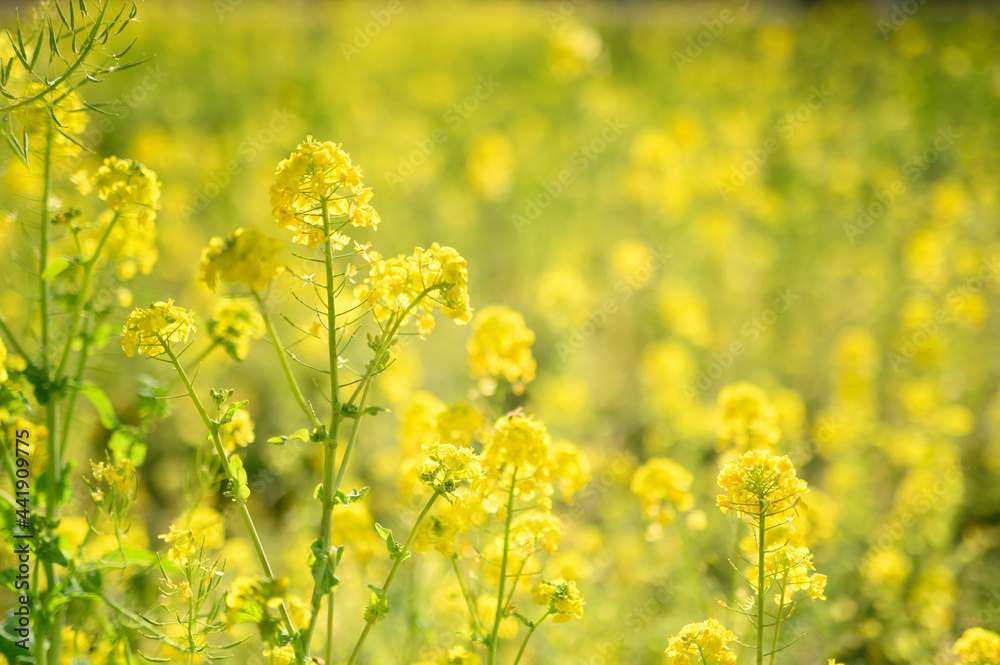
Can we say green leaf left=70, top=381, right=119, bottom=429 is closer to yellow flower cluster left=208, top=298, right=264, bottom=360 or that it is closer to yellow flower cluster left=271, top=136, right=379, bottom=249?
yellow flower cluster left=208, top=298, right=264, bottom=360

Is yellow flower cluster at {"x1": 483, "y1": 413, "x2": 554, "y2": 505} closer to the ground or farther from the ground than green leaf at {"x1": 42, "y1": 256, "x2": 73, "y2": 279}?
closer to the ground

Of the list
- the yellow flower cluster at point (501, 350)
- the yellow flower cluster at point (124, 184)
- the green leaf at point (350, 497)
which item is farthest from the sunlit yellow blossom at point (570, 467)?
the yellow flower cluster at point (124, 184)

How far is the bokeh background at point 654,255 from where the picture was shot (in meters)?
3.08

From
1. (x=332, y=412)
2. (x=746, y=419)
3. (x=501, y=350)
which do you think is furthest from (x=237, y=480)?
(x=746, y=419)

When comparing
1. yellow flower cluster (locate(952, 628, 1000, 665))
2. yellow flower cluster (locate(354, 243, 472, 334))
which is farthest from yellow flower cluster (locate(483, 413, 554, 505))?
yellow flower cluster (locate(952, 628, 1000, 665))

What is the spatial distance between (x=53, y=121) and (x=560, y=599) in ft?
5.31

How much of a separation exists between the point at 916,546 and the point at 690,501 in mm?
1983

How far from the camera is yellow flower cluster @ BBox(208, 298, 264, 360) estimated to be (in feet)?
4.67

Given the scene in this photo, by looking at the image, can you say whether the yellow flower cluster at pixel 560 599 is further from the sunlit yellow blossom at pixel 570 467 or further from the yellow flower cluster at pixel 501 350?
the yellow flower cluster at pixel 501 350

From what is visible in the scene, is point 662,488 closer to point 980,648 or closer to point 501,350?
point 501,350

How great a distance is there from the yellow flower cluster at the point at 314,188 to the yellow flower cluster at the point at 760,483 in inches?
39.3

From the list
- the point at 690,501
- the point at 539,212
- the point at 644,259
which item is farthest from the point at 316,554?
the point at 539,212

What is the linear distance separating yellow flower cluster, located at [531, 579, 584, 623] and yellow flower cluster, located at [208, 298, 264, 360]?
876 mm

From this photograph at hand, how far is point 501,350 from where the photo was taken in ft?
6.59
